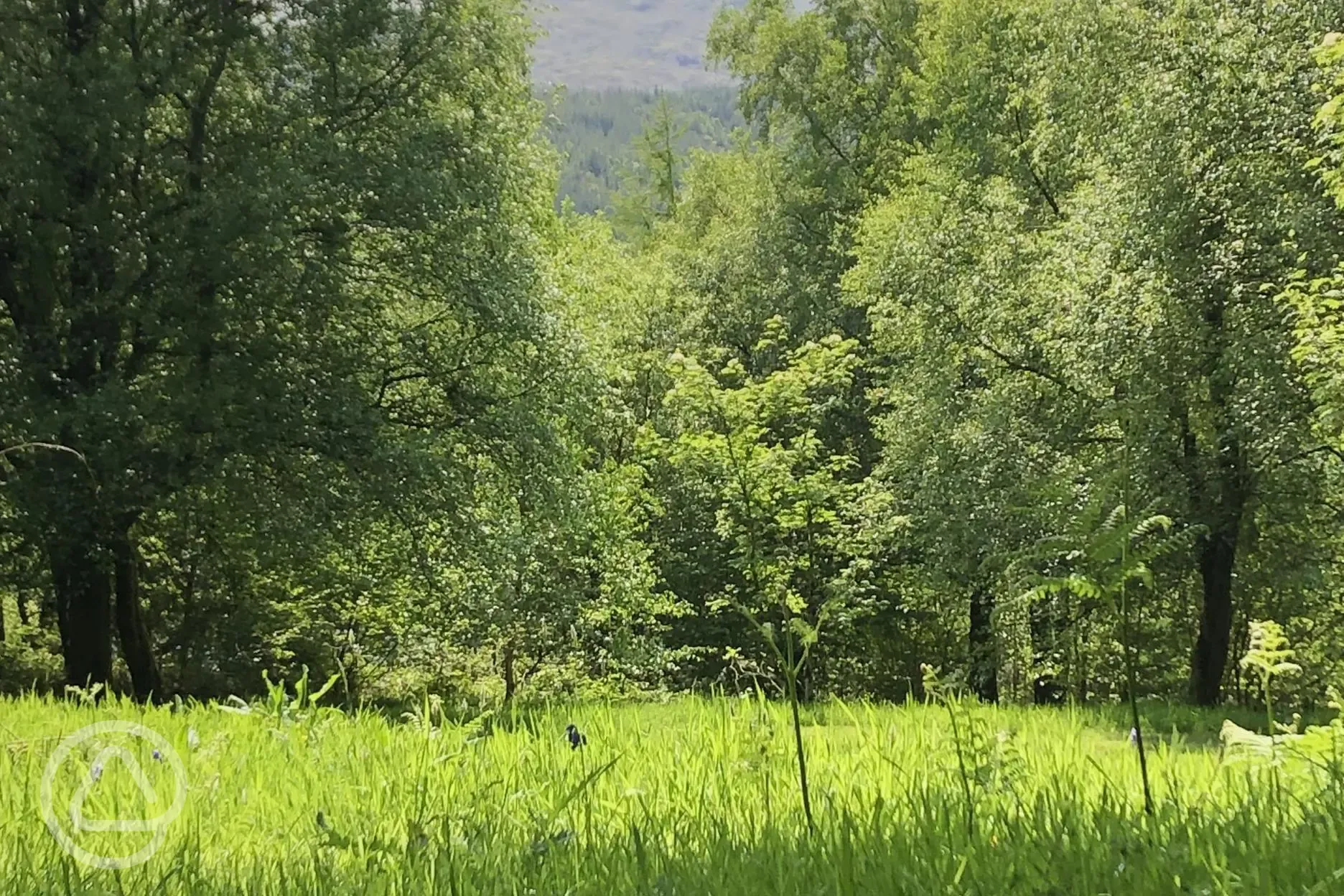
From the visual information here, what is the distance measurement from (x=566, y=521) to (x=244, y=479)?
3740mm

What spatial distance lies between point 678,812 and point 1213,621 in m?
12.6

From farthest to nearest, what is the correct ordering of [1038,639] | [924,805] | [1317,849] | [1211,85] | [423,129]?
[1038,639], [423,129], [1211,85], [924,805], [1317,849]

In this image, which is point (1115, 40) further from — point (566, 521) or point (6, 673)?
point (6, 673)

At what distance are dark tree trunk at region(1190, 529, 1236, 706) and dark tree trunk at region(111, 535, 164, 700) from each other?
12.4 m

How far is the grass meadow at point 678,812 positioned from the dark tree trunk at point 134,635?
8.82 metres

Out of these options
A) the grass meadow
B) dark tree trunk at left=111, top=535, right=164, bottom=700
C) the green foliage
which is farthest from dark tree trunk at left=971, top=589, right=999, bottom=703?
the green foliage

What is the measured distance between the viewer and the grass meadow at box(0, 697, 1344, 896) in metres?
1.62

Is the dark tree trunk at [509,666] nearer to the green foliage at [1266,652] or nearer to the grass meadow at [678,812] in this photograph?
the grass meadow at [678,812]

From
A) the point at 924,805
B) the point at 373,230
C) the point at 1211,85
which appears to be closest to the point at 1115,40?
the point at 1211,85

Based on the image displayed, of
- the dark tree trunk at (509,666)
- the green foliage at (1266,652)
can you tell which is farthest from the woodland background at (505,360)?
the green foliage at (1266,652)

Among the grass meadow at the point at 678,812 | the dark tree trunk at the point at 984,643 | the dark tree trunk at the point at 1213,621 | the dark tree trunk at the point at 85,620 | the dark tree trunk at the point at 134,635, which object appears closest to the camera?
the grass meadow at the point at 678,812

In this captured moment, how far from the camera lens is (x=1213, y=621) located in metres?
12.6

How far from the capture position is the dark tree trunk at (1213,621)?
12.1m

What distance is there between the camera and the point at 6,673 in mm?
13461
